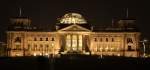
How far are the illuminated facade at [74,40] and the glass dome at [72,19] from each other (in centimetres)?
132

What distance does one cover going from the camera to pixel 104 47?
179m

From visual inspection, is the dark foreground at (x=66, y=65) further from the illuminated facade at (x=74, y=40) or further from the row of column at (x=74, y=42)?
the row of column at (x=74, y=42)

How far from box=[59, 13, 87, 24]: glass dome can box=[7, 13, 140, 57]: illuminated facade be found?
52.0 inches

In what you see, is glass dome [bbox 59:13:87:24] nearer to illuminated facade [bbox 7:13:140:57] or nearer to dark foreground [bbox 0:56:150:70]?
illuminated facade [bbox 7:13:140:57]

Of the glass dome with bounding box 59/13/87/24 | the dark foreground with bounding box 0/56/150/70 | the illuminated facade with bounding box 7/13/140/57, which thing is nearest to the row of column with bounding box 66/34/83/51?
the illuminated facade with bounding box 7/13/140/57

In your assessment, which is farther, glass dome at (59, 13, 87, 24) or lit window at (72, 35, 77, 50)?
glass dome at (59, 13, 87, 24)

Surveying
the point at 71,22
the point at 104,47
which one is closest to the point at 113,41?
the point at 104,47

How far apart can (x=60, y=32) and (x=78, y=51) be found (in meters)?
9.52

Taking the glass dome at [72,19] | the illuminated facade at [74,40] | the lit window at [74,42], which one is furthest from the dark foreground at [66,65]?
the glass dome at [72,19]

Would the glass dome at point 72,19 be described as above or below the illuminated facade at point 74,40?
above

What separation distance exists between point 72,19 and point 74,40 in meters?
7.88

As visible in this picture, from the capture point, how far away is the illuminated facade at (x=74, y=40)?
177250mm

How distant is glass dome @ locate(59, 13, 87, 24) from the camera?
18388cm

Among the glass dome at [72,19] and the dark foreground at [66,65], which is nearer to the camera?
the dark foreground at [66,65]
